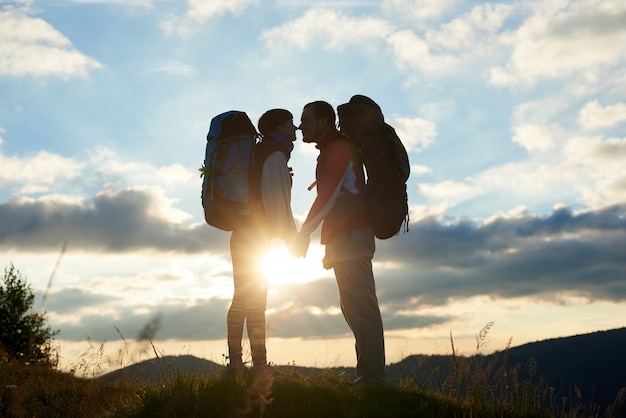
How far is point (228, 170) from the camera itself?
6.39 metres

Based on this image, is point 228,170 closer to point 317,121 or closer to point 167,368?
point 317,121

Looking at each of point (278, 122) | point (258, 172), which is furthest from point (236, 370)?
point (278, 122)

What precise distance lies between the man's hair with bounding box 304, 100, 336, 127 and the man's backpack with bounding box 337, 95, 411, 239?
15 centimetres

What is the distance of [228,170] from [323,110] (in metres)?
1.42

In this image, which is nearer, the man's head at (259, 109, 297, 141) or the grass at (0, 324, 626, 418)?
the grass at (0, 324, 626, 418)

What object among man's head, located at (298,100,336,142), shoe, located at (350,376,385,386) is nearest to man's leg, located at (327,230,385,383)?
shoe, located at (350,376,385,386)

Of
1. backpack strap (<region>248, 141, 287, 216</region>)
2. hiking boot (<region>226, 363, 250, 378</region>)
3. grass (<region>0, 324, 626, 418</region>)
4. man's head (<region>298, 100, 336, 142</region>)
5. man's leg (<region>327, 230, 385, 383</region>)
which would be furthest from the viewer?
man's head (<region>298, 100, 336, 142</region>)

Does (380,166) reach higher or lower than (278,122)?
Answer: lower

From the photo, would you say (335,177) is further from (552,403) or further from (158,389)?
(552,403)

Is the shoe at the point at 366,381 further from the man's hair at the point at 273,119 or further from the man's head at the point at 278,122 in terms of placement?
the man's hair at the point at 273,119

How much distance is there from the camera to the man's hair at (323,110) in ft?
22.6

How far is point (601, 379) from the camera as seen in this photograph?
15062 cm

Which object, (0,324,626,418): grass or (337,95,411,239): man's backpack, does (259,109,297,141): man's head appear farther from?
(0,324,626,418): grass

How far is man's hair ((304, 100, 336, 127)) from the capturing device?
690 centimetres
